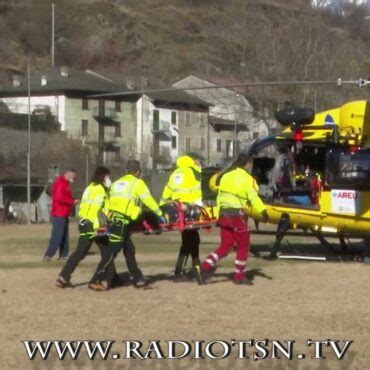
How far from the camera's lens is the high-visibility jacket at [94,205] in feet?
43.9

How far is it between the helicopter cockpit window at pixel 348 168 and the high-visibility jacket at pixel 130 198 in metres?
4.71

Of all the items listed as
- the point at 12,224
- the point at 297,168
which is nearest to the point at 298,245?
the point at 297,168

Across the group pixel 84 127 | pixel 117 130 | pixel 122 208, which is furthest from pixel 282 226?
pixel 117 130

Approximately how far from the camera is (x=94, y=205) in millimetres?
13422

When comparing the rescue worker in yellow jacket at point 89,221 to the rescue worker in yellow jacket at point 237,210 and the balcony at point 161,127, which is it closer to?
the rescue worker in yellow jacket at point 237,210

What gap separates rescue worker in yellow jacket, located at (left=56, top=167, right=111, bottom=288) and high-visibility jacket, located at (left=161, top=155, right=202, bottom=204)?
108 centimetres

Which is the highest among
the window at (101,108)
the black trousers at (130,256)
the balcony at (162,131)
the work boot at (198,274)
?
the window at (101,108)

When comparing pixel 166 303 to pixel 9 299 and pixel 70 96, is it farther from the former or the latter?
pixel 70 96

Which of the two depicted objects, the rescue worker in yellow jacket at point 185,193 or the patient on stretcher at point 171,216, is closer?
the patient on stretcher at point 171,216

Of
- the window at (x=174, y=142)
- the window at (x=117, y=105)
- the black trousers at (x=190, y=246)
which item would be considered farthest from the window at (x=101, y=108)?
the black trousers at (x=190, y=246)

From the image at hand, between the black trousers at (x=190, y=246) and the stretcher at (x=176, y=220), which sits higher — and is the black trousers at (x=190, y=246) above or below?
below

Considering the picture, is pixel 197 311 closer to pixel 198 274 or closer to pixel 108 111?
pixel 198 274

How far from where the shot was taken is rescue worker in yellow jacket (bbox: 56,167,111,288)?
43.8ft

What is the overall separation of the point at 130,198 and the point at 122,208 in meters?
0.17
